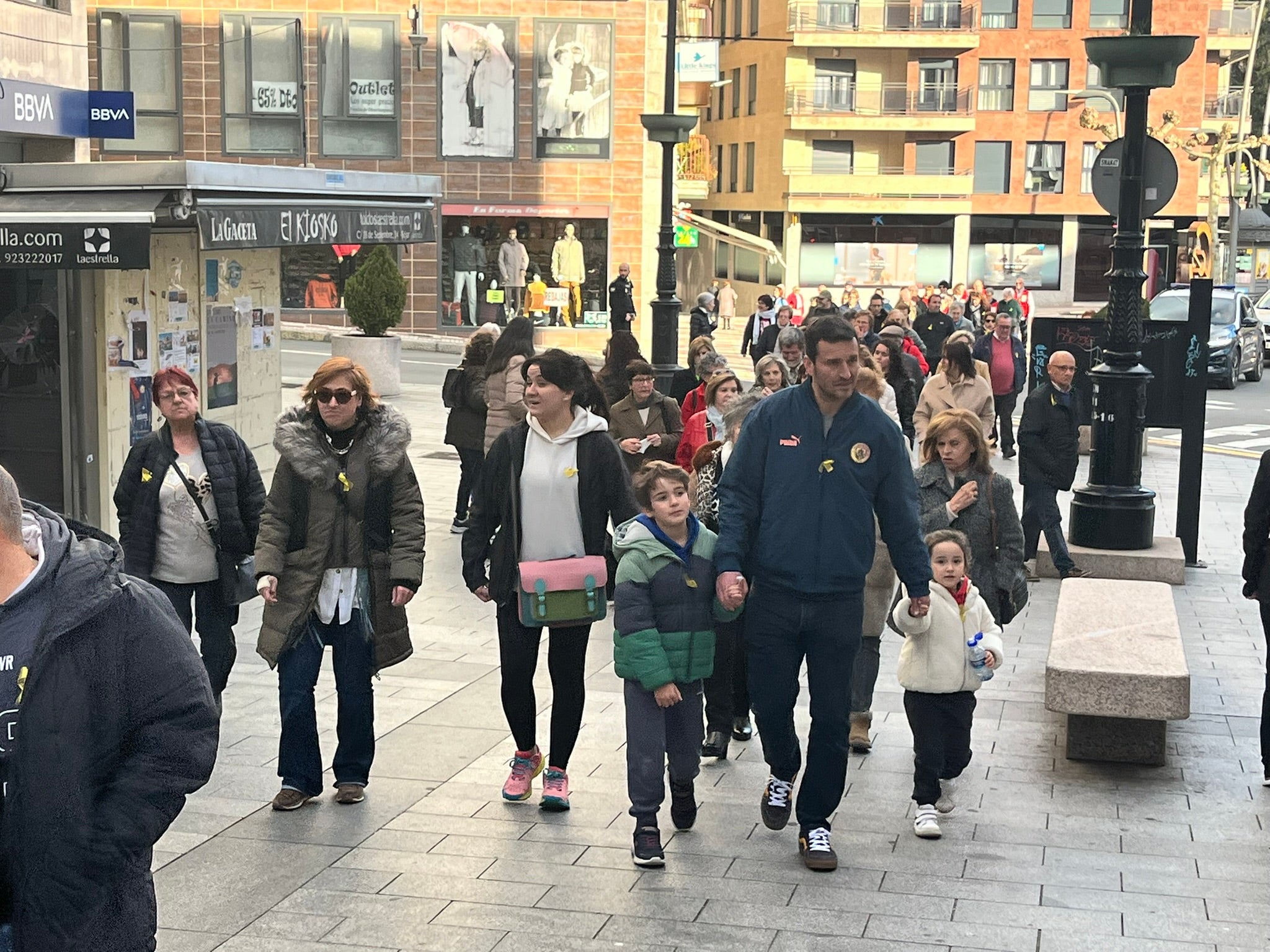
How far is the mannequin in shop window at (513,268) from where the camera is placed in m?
39.0

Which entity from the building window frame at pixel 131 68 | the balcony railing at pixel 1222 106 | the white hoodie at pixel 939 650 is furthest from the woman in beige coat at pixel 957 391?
the balcony railing at pixel 1222 106

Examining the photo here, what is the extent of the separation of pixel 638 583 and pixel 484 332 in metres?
7.32

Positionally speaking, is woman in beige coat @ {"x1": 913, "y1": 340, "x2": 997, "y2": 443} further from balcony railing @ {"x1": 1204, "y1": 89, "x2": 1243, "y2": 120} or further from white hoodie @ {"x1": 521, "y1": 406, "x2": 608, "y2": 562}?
balcony railing @ {"x1": 1204, "y1": 89, "x2": 1243, "y2": 120}

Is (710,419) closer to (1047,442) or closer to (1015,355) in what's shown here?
(1047,442)

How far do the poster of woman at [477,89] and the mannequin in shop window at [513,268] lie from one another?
191 centimetres

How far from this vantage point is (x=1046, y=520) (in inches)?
504

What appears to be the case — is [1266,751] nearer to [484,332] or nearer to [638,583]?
[638,583]

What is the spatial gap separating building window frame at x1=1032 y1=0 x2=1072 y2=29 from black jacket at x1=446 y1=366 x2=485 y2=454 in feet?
181

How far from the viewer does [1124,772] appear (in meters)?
7.88

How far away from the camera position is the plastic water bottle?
7027 millimetres

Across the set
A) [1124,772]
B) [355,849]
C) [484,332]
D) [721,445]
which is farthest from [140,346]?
[1124,772]

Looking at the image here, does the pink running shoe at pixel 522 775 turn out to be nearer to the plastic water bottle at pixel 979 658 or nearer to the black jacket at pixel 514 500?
the black jacket at pixel 514 500

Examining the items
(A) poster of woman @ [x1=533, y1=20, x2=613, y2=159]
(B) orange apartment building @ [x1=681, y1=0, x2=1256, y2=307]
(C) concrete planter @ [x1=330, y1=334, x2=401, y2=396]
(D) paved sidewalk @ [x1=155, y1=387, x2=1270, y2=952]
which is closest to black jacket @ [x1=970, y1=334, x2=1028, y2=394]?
(C) concrete planter @ [x1=330, y1=334, x2=401, y2=396]

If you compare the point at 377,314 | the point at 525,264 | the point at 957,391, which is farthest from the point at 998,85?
the point at 957,391
